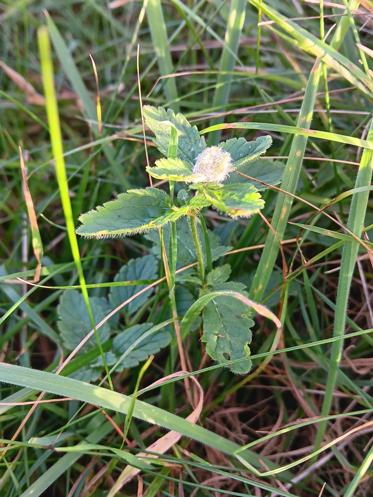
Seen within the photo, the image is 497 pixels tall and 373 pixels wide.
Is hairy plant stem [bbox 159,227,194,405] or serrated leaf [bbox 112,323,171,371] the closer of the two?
hairy plant stem [bbox 159,227,194,405]

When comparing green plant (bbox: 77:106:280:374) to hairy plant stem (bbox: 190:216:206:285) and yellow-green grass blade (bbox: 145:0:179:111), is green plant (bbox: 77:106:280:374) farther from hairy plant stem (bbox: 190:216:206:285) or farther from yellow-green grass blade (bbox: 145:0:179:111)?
yellow-green grass blade (bbox: 145:0:179:111)

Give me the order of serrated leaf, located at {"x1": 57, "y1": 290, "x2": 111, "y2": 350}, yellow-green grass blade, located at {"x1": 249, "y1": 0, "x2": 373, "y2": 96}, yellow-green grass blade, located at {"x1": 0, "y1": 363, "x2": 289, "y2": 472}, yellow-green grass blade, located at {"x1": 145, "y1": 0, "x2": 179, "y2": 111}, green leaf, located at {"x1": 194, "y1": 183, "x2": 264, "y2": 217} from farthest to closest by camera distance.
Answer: yellow-green grass blade, located at {"x1": 145, "y1": 0, "x2": 179, "y2": 111} → serrated leaf, located at {"x1": 57, "y1": 290, "x2": 111, "y2": 350} → yellow-green grass blade, located at {"x1": 249, "y1": 0, "x2": 373, "y2": 96} → yellow-green grass blade, located at {"x1": 0, "y1": 363, "x2": 289, "y2": 472} → green leaf, located at {"x1": 194, "y1": 183, "x2": 264, "y2": 217}

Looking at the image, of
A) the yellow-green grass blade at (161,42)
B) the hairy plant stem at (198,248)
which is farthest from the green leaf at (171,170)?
the yellow-green grass blade at (161,42)

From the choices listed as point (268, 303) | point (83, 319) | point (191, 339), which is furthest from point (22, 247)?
point (268, 303)

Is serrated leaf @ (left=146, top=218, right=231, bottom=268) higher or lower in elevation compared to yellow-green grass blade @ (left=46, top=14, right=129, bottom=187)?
lower

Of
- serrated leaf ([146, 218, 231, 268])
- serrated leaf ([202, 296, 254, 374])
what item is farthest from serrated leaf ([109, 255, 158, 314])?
serrated leaf ([202, 296, 254, 374])

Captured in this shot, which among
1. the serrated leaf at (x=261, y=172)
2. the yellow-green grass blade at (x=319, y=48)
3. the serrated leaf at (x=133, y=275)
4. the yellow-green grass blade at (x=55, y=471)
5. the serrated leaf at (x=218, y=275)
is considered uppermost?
the yellow-green grass blade at (x=319, y=48)

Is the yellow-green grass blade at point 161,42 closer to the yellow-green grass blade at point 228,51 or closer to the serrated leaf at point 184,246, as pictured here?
the yellow-green grass blade at point 228,51
